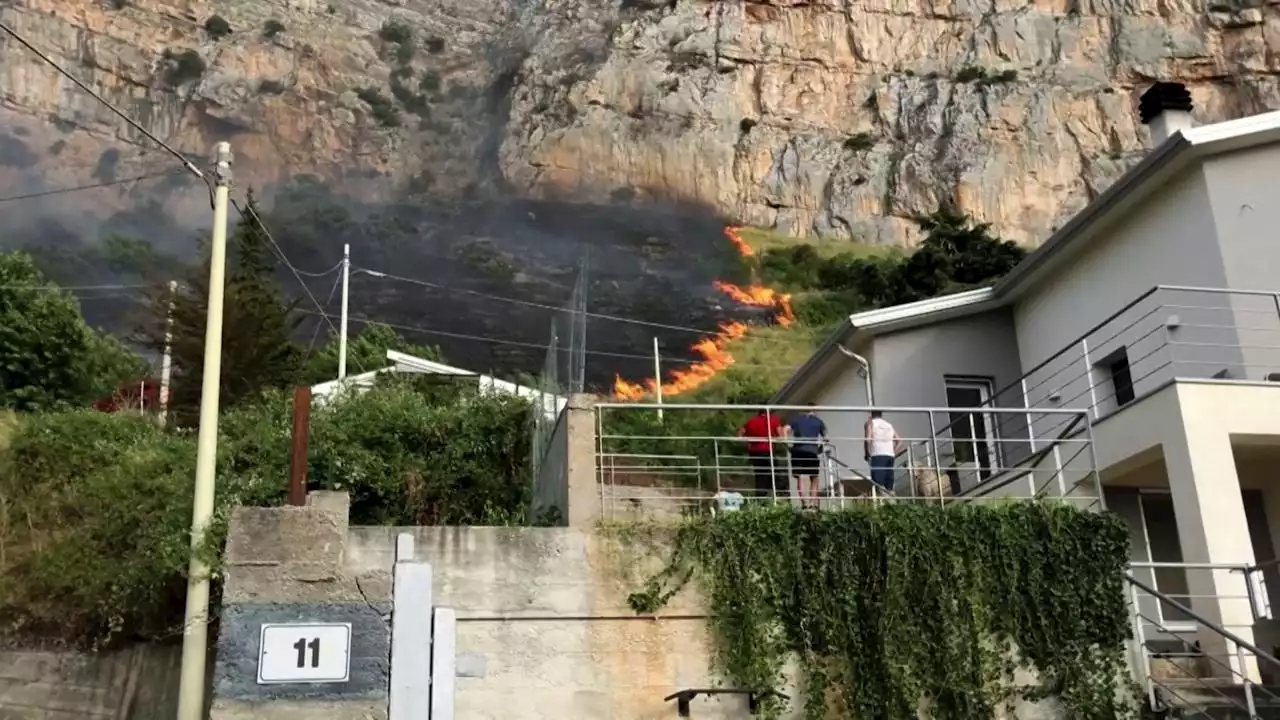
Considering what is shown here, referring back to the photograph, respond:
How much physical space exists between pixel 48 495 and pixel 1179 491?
1279 cm

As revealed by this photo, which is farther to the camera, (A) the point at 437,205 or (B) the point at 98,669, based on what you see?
(A) the point at 437,205

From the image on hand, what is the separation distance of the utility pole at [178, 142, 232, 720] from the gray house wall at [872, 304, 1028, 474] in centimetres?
1080

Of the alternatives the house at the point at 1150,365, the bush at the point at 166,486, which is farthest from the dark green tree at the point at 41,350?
the house at the point at 1150,365

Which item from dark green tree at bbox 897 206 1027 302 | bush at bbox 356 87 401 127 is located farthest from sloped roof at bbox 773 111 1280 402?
bush at bbox 356 87 401 127

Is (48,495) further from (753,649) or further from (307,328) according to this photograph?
(307,328)

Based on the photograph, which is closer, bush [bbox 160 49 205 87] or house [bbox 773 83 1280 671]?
house [bbox 773 83 1280 671]

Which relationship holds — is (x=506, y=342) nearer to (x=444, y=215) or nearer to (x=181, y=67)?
(x=444, y=215)

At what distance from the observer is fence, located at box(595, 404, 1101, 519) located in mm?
12422

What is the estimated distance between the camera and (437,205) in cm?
7269

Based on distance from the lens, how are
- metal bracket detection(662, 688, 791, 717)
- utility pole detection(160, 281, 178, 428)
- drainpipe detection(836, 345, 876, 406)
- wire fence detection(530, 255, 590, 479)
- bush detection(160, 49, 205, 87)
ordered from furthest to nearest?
bush detection(160, 49, 205, 87) < utility pole detection(160, 281, 178, 428) < drainpipe detection(836, 345, 876, 406) < wire fence detection(530, 255, 590, 479) < metal bracket detection(662, 688, 791, 717)

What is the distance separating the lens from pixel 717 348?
50469mm

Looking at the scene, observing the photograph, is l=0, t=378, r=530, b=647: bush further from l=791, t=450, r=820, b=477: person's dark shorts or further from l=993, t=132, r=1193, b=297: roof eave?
l=993, t=132, r=1193, b=297: roof eave

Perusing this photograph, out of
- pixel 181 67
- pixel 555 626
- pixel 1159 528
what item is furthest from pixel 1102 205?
pixel 181 67

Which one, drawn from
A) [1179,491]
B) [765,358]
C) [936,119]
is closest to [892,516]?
[1179,491]
